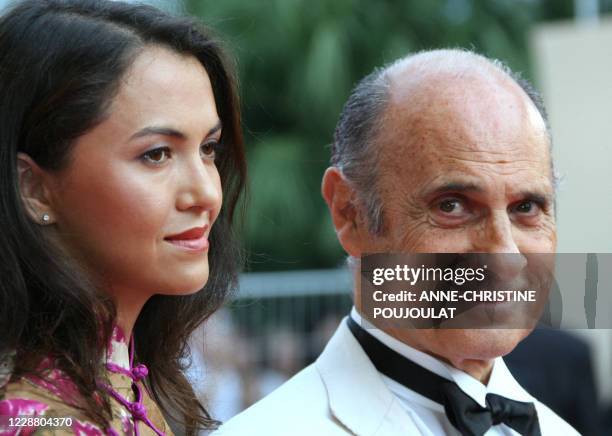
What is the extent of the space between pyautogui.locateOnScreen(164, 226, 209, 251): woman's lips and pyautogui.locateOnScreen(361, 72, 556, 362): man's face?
1.63ft

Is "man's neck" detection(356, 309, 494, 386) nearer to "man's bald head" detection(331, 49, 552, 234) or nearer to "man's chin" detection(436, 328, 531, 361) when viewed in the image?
"man's chin" detection(436, 328, 531, 361)

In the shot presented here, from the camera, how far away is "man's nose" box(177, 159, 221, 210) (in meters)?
2.22

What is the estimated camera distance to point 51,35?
2223 mm

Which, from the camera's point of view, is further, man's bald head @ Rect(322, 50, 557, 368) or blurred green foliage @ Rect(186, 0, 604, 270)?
blurred green foliage @ Rect(186, 0, 604, 270)

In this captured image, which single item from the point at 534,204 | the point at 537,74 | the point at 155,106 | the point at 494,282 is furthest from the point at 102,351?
the point at 537,74

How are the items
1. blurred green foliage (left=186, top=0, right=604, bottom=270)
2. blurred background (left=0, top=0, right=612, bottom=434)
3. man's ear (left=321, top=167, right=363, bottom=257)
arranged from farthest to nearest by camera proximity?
1. blurred green foliage (left=186, top=0, right=604, bottom=270)
2. blurred background (left=0, top=0, right=612, bottom=434)
3. man's ear (left=321, top=167, right=363, bottom=257)

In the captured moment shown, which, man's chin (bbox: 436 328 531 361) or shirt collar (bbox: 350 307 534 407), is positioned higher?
man's chin (bbox: 436 328 531 361)

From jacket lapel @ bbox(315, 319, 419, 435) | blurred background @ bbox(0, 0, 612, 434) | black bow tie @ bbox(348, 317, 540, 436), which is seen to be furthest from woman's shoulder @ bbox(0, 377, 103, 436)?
blurred background @ bbox(0, 0, 612, 434)

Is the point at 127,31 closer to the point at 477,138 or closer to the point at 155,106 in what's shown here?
the point at 155,106

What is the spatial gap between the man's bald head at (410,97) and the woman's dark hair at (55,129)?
508mm

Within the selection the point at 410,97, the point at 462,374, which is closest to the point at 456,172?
the point at 410,97

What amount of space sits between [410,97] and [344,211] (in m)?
0.36

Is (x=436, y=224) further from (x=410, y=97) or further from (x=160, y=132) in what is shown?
(x=160, y=132)

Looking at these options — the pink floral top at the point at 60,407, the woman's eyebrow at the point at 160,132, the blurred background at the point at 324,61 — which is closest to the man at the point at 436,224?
the pink floral top at the point at 60,407
